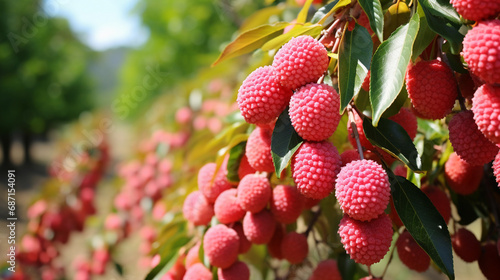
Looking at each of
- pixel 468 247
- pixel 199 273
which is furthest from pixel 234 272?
pixel 468 247

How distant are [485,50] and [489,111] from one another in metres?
0.06

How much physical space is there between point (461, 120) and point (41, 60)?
10523mm

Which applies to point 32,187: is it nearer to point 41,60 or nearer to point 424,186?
point 41,60

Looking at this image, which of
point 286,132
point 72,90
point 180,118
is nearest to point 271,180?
point 286,132

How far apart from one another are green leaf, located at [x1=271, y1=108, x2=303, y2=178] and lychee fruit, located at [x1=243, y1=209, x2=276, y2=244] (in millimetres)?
200

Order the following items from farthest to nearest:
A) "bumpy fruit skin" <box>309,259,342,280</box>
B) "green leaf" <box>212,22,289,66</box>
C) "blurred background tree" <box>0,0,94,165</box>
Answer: "blurred background tree" <box>0,0,94,165</box>
"bumpy fruit skin" <box>309,259,342,280</box>
"green leaf" <box>212,22,289,66</box>

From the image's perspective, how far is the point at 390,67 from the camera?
44 cm

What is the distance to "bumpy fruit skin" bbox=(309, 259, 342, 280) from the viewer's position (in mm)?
708

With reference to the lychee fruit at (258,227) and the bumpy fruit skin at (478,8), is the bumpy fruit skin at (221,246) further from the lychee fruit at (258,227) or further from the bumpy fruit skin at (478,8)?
the bumpy fruit skin at (478,8)

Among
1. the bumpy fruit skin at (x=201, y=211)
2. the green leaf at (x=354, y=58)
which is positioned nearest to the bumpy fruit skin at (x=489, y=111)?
the green leaf at (x=354, y=58)

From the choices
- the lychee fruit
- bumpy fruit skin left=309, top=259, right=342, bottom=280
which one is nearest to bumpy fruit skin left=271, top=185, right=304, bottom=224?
the lychee fruit

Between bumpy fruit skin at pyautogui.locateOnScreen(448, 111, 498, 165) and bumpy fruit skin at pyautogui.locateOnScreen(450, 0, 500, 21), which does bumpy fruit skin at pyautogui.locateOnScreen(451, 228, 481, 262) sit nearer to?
bumpy fruit skin at pyautogui.locateOnScreen(448, 111, 498, 165)

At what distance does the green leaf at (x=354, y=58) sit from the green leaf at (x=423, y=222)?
12 centimetres

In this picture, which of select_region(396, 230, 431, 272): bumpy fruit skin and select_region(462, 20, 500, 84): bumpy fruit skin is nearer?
select_region(462, 20, 500, 84): bumpy fruit skin
